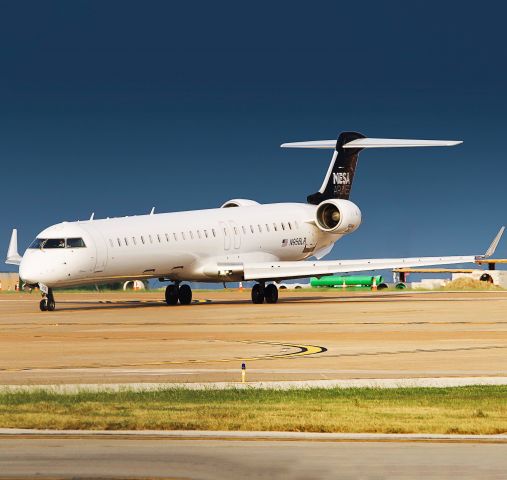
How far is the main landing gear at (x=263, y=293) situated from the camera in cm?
6062

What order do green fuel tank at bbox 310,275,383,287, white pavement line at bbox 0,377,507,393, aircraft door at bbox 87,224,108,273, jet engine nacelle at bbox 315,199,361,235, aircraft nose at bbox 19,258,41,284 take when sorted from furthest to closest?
green fuel tank at bbox 310,275,383,287 < jet engine nacelle at bbox 315,199,361,235 < aircraft door at bbox 87,224,108,273 < aircraft nose at bbox 19,258,41,284 < white pavement line at bbox 0,377,507,393

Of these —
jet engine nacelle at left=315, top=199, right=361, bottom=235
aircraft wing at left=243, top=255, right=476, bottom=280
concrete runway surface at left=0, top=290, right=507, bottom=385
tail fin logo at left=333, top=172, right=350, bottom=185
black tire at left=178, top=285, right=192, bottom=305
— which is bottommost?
concrete runway surface at left=0, top=290, right=507, bottom=385

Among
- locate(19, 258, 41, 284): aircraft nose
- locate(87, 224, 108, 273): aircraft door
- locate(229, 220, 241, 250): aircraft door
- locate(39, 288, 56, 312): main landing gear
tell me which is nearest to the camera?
locate(19, 258, 41, 284): aircraft nose

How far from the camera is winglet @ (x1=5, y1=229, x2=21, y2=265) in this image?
6406cm

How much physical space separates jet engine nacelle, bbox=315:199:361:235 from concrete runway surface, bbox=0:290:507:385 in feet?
36.7

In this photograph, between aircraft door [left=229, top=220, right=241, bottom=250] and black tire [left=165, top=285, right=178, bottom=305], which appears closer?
black tire [left=165, top=285, right=178, bottom=305]

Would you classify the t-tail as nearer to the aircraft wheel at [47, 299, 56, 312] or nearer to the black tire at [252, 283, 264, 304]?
the black tire at [252, 283, 264, 304]

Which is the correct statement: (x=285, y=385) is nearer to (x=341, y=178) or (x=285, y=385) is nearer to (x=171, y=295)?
(x=171, y=295)

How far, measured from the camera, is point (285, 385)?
71.7ft

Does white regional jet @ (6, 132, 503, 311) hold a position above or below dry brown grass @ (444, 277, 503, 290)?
above

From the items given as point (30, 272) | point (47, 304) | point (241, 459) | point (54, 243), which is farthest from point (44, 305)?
point (241, 459)

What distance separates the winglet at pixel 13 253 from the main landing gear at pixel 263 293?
487 inches

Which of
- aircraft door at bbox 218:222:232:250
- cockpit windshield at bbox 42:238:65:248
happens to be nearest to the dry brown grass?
aircraft door at bbox 218:222:232:250

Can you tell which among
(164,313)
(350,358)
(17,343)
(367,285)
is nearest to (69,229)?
(164,313)
